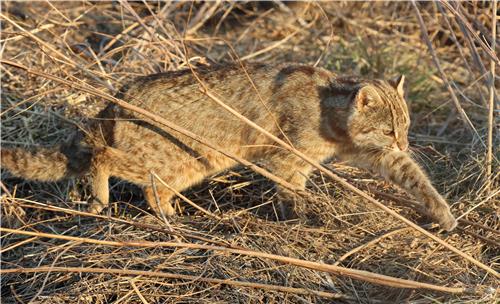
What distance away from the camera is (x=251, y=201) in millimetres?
5070

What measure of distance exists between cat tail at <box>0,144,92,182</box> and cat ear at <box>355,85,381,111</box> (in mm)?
1910

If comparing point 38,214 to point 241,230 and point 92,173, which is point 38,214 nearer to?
point 92,173

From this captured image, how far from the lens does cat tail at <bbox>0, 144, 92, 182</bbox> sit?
4.67m

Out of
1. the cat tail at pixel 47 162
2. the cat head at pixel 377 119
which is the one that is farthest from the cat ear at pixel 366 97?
the cat tail at pixel 47 162

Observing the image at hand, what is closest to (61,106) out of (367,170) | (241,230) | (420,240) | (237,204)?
(237,204)

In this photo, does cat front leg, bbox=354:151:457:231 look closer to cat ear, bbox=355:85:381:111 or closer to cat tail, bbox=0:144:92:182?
cat ear, bbox=355:85:381:111

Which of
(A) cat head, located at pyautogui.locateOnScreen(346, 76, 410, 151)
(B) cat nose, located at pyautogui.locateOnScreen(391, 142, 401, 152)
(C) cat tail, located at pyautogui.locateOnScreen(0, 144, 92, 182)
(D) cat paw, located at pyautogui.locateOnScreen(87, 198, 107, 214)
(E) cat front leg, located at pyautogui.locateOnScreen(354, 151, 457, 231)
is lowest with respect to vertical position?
(D) cat paw, located at pyautogui.locateOnScreen(87, 198, 107, 214)

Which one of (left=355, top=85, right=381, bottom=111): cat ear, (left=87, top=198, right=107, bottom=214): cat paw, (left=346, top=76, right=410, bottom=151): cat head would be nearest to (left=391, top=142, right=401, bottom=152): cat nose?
(left=346, top=76, right=410, bottom=151): cat head

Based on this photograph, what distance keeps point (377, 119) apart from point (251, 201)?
1155 millimetres

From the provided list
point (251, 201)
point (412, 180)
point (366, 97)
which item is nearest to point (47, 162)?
point (251, 201)

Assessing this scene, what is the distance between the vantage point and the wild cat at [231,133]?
4.62 metres

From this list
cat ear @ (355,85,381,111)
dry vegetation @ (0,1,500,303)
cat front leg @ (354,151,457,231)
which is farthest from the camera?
cat ear @ (355,85,381,111)

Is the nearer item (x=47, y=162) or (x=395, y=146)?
(x=395, y=146)

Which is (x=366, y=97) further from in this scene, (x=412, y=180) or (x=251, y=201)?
(x=251, y=201)
